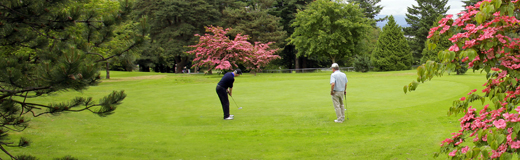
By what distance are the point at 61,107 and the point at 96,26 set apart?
1.42m

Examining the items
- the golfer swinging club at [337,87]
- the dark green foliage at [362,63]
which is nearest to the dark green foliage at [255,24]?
the dark green foliage at [362,63]

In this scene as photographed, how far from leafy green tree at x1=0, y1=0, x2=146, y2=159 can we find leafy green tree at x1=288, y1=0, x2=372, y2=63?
37.9 m

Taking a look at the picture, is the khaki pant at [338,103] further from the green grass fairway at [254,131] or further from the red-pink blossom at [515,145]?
the red-pink blossom at [515,145]

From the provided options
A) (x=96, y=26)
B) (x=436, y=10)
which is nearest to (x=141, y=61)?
(x=436, y=10)

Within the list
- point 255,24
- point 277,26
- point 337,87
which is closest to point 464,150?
point 337,87

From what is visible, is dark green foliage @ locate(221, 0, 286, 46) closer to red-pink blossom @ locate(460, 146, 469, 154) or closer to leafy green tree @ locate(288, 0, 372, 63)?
leafy green tree @ locate(288, 0, 372, 63)

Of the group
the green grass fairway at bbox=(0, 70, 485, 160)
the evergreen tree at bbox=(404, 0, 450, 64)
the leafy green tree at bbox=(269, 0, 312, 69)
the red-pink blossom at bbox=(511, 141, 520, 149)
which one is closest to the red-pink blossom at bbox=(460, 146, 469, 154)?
the red-pink blossom at bbox=(511, 141, 520, 149)

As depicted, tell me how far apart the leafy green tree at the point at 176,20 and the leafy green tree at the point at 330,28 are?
495 inches

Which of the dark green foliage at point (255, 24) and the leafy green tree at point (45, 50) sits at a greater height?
the dark green foliage at point (255, 24)

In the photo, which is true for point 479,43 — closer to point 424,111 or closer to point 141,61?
point 424,111

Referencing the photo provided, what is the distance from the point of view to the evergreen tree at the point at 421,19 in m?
61.6

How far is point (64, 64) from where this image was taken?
12.7 ft

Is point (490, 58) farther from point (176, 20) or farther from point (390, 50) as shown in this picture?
point (176, 20)

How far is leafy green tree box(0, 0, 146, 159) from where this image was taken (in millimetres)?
4238
